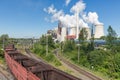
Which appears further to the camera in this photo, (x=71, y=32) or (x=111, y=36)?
(x=71, y=32)

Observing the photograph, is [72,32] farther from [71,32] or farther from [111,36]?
[111,36]

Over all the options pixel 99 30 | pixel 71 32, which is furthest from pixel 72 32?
pixel 99 30

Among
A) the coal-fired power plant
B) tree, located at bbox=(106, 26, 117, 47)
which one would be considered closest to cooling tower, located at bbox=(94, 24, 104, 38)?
the coal-fired power plant

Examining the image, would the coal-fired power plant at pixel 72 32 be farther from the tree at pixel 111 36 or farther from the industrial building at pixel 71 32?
the tree at pixel 111 36

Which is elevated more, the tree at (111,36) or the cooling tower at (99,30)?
the cooling tower at (99,30)

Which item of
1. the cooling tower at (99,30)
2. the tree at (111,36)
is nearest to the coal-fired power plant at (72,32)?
the cooling tower at (99,30)

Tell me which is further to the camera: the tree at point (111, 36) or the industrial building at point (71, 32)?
the industrial building at point (71, 32)

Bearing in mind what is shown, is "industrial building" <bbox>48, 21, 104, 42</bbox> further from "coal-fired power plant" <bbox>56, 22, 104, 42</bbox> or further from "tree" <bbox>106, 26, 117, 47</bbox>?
"tree" <bbox>106, 26, 117, 47</bbox>

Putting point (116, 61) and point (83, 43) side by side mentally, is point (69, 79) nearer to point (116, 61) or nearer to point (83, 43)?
point (116, 61)

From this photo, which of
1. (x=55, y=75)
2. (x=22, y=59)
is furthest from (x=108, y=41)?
(x=55, y=75)

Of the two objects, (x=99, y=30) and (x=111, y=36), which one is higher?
(x=99, y=30)

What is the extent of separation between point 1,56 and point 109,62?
94.2 ft

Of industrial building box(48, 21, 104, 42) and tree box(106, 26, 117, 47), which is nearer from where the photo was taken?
tree box(106, 26, 117, 47)

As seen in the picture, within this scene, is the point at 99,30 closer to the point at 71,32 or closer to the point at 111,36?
the point at 71,32
